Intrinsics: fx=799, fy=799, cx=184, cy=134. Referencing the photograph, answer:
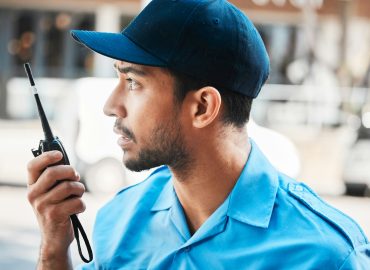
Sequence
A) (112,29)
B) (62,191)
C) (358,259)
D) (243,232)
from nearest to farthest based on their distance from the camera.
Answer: (358,259) < (243,232) < (62,191) < (112,29)

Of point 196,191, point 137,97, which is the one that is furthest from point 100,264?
point 137,97

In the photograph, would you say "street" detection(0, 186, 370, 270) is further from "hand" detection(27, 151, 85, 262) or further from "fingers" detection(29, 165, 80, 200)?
"fingers" detection(29, 165, 80, 200)

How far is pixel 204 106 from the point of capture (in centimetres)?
228

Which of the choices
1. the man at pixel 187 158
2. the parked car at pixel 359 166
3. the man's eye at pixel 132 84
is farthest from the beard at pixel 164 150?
the parked car at pixel 359 166

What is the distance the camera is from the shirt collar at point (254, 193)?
6.99ft

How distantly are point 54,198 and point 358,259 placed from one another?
2.80 ft

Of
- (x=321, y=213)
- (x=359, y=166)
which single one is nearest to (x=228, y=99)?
(x=321, y=213)

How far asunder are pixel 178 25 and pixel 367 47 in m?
Answer: 22.5

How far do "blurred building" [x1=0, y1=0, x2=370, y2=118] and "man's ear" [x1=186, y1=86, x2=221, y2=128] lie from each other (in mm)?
20535

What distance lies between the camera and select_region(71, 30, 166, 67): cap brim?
2.21 metres

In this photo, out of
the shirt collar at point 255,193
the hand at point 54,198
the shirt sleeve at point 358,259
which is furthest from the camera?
the hand at point 54,198

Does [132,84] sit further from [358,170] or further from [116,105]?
[358,170]

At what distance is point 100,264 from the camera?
2.32 m

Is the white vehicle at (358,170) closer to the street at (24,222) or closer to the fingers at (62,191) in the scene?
the street at (24,222)
